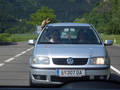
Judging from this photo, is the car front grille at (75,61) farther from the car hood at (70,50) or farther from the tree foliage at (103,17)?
the tree foliage at (103,17)

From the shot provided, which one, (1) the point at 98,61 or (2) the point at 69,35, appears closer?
(1) the point at 98,61

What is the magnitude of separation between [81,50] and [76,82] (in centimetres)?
460

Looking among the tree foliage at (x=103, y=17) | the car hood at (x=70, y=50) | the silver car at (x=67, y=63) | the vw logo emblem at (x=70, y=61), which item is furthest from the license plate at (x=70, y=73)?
the tree foliage at (x=103, y=17)

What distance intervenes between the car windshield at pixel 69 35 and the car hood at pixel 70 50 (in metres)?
0.51

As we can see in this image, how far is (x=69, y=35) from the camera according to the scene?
818 cm

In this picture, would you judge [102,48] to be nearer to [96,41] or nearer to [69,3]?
[96,41]

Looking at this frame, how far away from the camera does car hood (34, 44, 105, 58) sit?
6.80 metres

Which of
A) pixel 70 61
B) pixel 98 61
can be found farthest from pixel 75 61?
pixel 98 61

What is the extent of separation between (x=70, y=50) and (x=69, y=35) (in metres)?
1.24

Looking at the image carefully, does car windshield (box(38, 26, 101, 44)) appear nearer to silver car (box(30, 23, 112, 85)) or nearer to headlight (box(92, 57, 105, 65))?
silver car (box(30, 23, 112, 85))

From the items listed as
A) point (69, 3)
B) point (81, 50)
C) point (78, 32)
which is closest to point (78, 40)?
point (78, 32)

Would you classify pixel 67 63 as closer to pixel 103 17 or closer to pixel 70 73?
pixel 70 73

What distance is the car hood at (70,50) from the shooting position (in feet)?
22.3

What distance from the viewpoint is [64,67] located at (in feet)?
21.7
